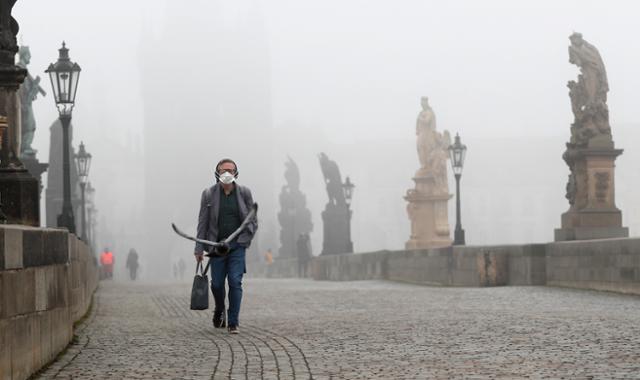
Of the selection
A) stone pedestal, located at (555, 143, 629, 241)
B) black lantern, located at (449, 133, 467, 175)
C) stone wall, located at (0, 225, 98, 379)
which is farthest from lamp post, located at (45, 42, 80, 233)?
black lantern, located at (449, 133, 467, 175)

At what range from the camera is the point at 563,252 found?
68.8ft

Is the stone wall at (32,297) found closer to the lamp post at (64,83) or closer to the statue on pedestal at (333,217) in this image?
the lamp post at (64,83)

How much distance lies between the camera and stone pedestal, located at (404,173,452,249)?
147 feet

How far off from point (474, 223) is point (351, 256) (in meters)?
92.7

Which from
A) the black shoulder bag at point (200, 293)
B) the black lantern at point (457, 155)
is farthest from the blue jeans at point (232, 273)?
the black lantern at point (457, 155)

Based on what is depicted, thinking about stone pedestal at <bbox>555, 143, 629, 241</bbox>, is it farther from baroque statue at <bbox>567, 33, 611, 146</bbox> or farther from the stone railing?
the stone railing

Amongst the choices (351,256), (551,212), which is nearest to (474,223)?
(551,212)

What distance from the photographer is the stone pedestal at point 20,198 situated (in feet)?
38.5

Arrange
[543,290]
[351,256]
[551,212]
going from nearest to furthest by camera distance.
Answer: [543,290] < [351,256] < [551,212]

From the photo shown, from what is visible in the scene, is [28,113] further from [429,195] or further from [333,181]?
[333,181]

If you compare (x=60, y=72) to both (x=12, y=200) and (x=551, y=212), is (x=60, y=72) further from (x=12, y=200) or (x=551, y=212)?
(x=551, y=212)

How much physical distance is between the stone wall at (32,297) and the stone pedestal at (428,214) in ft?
116

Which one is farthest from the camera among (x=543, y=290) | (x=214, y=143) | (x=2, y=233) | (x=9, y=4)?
(x=214, y=143)

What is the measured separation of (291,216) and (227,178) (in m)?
62.3
